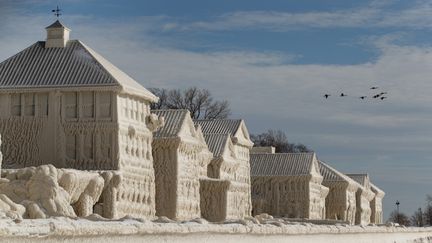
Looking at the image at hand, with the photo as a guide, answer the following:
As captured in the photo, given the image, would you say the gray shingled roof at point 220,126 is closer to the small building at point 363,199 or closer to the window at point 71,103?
the window at point 71,103

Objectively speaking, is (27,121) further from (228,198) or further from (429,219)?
(429,219)

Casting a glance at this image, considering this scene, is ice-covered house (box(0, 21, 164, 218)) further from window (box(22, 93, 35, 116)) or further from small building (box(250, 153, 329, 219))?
small building (box(250, 153, 329, 219))

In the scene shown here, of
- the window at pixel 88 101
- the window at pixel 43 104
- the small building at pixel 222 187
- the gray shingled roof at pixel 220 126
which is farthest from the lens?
the gray shingled roof at pixel 220 126

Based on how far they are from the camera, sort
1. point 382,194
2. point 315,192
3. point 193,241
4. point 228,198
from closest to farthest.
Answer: point 193,241
point 228,198
point 315,192
point 382,194

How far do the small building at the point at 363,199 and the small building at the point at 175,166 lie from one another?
1979 inches

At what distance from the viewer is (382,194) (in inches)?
5261

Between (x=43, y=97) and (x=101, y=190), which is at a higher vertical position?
(x=43, y=97)

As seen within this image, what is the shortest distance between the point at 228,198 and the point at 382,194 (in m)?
65.2

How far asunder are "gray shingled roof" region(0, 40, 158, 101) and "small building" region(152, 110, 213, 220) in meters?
4.45

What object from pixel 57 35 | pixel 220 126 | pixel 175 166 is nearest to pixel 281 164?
pixel 220 126

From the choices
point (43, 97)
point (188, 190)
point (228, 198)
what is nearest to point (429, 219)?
point (228, 198)

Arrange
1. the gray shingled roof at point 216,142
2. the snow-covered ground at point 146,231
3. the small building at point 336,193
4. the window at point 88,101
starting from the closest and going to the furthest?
the snow-covered ground at point 146,231 < the window at point 88,101 < the gray shingled roof at point 216,142 < the small building at point 336,193

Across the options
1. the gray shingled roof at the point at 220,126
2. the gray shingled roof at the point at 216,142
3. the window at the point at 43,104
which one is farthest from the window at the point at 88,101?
the gray shingled roof at the point at 220,126

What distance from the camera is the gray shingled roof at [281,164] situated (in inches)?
3590
